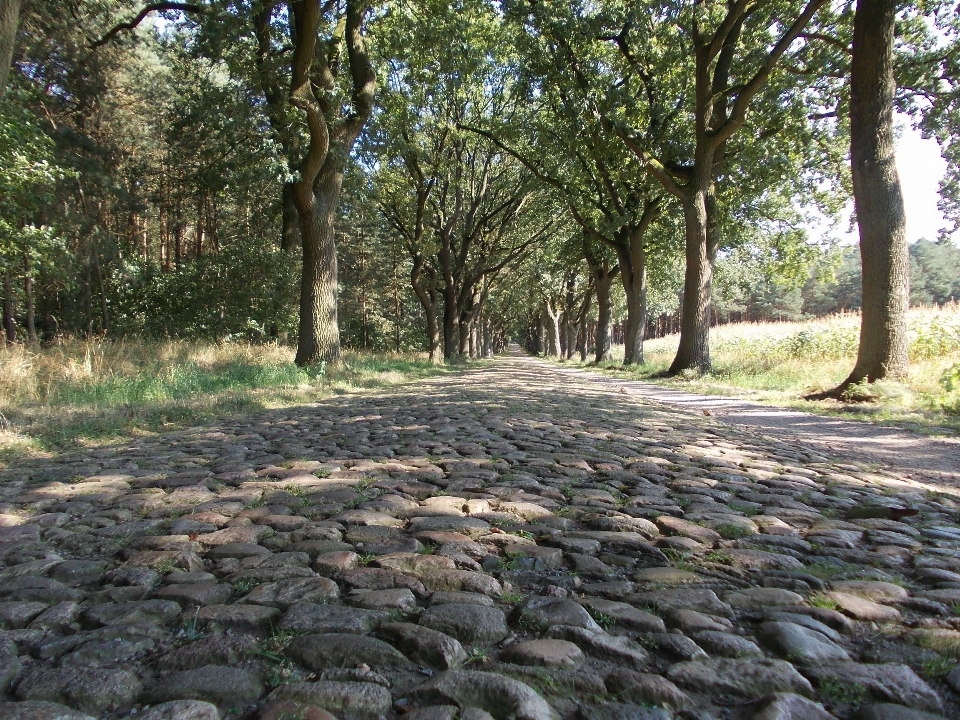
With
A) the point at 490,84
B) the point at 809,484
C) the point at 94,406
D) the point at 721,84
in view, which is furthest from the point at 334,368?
the point at 490,84

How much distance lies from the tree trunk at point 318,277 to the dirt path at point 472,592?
31.3ft

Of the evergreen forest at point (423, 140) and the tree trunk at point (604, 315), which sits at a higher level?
the evergreen forest at point (423, 140)

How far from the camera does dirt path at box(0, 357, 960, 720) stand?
6.03ft

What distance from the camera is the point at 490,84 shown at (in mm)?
26344

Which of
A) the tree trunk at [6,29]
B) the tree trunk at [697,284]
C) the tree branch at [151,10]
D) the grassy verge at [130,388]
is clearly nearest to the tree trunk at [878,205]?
the tree trunk at [697,284]

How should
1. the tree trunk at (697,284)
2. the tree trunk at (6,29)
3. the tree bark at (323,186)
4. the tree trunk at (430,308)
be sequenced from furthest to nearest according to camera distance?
the tree trunk at (430,308), the tree trunk at (697,284), the tree bark at (323,186), the tree trunk at (6,29)

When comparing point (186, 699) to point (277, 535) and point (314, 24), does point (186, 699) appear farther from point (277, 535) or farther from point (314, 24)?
point (314, 24)

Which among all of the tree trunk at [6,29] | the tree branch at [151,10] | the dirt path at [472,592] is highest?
the tree branch at [151,10]

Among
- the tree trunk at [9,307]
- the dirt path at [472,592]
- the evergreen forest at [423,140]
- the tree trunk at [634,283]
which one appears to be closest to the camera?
the dirt path at [472,592]

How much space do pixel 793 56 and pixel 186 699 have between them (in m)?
20.3

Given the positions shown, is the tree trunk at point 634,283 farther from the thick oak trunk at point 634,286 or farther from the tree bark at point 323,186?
the tree bark at point 323,186

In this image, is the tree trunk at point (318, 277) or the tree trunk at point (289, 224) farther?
the tree trunk at point (289, 224)

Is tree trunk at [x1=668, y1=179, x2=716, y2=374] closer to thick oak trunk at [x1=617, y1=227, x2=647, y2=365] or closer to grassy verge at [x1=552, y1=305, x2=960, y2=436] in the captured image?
grassy verge at [x1=552, y1=305, x2=960, y2=436]

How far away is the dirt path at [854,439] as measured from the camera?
5.78m
